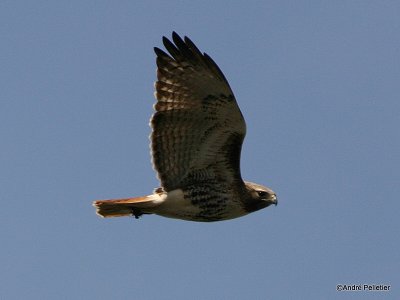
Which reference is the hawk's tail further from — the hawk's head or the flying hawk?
the hawk's head

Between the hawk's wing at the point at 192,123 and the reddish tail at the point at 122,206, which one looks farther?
the reddish tail at the point at 122,206

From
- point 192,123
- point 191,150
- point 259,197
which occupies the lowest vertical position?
point 259,197

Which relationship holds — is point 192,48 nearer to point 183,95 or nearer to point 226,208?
point 183,95

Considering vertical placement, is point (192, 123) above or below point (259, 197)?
above

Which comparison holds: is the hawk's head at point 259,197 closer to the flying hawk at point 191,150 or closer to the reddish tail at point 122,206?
the flying hawk at point 191,150

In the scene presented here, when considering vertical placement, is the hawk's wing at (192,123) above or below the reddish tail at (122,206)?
above

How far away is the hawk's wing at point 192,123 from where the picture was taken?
2281 cm

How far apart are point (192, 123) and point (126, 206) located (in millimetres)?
1364

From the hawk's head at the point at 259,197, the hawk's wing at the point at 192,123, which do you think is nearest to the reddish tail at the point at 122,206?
the hawk's wing at the point at 192,123

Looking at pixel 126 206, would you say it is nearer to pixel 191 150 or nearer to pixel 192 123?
pixel 191 150

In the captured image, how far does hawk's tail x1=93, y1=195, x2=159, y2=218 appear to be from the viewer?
2295 centimetres

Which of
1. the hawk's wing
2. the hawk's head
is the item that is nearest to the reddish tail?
the hawk's wing

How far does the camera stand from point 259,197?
23.2 meters

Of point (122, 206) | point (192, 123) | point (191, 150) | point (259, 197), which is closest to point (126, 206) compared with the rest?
point (122, 206)
